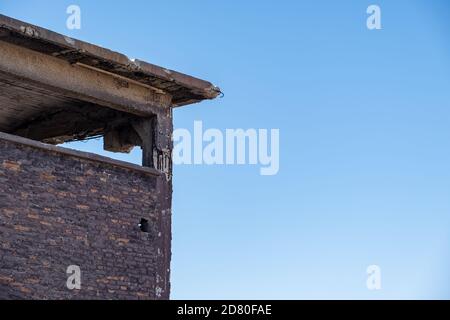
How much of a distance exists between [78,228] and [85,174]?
2.85 ft

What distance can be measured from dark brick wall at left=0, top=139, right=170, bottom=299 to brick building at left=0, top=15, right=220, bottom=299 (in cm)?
2

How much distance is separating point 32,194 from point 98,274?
5.44ft

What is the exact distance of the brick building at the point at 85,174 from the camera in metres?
15.8

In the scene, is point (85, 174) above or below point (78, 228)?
above

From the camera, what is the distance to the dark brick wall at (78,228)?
51.4 ft

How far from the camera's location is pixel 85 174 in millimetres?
16812

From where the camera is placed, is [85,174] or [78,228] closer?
[78,228]

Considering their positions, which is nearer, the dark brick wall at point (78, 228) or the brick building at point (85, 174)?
the dark brick wall at point (78, 228)

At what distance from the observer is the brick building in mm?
15797

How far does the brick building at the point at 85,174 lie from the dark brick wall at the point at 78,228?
2 centimetres

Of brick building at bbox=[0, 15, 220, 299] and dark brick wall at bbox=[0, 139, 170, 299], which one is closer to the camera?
dark brick wall at bbox=[0, 139, 170, 299]
